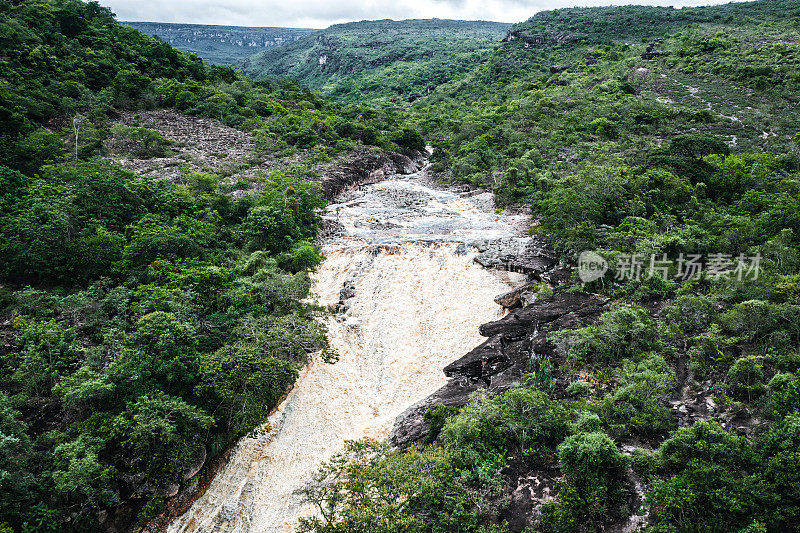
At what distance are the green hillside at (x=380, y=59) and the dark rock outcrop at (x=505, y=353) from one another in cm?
9211

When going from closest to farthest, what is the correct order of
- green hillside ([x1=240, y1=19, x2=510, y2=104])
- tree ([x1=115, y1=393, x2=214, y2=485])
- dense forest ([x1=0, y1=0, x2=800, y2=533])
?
dense forest ([x1=0, y1=0, x2=800, y2=533]), tree ([x1=115, y1=393, x2=214, y2=485]), green hillside ([x1=240, y1=19, x2=510, y2=104])

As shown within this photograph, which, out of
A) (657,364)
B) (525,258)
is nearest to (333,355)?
(657,364)

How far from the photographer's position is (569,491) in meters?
10.4

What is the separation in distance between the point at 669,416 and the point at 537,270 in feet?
41.8

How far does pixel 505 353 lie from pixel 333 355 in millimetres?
7870

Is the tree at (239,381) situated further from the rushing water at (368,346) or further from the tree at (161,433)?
the rushing water at (368,346)

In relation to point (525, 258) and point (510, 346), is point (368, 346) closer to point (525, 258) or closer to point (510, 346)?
point (510, 346)

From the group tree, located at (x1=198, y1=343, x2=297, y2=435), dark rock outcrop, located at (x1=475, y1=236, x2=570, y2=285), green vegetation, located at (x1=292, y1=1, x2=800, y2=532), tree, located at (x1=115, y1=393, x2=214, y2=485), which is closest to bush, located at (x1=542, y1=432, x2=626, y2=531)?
green vegetation, located at (x1=292, y1=1, x2=800, y2=532)

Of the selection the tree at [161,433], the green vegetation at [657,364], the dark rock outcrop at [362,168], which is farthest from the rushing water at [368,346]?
the dark rock outcrop at [362,168]

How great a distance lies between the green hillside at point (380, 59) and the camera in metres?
113

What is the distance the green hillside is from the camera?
113 metres

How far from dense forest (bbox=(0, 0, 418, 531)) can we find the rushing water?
4.69 feet

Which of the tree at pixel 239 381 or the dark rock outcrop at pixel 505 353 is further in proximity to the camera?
the dark rock outcrop at pixel 505 353

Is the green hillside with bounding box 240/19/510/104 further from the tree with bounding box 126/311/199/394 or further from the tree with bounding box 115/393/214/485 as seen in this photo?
the tree with bounding box 115/393/214/485
